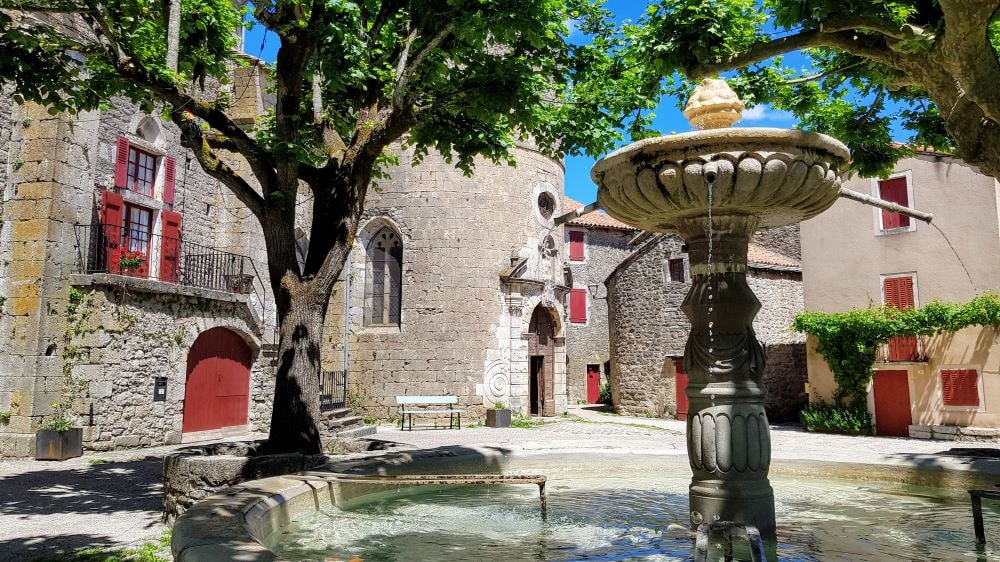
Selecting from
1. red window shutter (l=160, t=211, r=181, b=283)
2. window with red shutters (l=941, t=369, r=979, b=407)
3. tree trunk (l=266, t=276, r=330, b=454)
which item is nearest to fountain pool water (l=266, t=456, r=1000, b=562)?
tree trunk (l=266, t=276, r=330, b=454)

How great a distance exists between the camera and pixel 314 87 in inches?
294

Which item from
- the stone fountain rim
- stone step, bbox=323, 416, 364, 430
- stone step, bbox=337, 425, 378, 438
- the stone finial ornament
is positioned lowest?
stone step, bbox=337, 425, 378, 438

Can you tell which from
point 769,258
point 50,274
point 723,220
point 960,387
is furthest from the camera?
point 769,258

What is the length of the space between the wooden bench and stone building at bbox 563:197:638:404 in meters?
13.0

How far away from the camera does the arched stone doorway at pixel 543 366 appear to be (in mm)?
20198

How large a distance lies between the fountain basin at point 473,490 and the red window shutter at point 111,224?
31.0 ft

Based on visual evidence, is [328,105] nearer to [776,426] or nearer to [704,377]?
[704,377]

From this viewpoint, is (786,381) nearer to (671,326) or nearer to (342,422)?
(671,326)

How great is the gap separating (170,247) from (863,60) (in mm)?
13718

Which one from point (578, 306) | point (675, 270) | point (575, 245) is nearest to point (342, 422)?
point (675, 270)

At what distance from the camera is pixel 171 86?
664 centimetres

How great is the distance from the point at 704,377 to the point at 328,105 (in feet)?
20.1

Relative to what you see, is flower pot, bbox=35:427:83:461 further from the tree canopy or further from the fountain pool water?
the tree canopy

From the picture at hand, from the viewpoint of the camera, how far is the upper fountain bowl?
4305 millimetres
